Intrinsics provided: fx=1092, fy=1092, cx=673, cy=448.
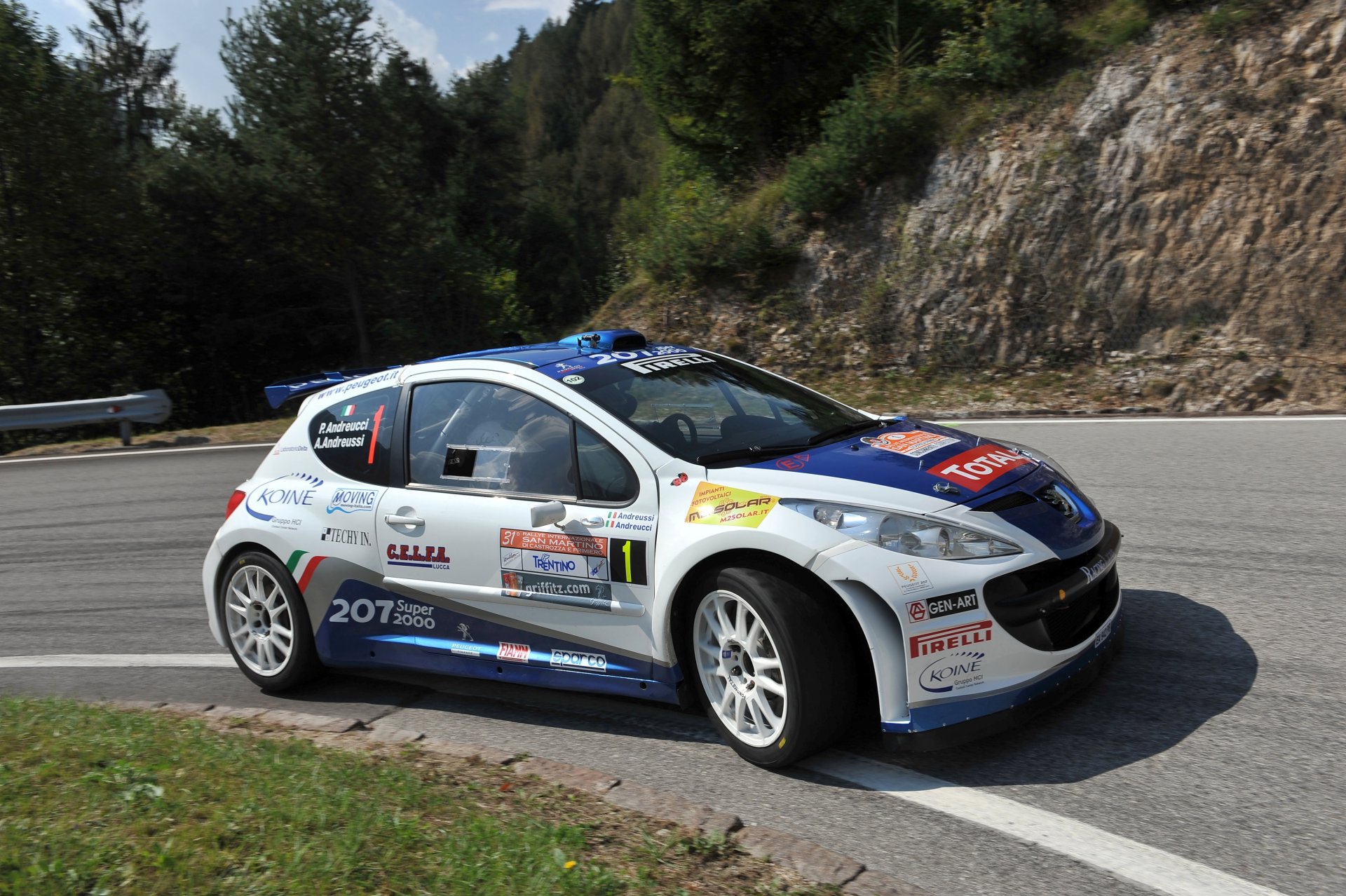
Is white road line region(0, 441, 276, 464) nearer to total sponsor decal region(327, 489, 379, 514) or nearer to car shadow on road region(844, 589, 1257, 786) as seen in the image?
total sponsor decal region(327, 489, 379, 514)

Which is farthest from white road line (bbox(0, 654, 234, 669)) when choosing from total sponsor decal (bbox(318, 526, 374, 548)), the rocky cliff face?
the rocky cliff face

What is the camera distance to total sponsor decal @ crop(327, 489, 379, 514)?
207 inches

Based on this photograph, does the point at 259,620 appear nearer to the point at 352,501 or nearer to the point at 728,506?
the point at 352,501

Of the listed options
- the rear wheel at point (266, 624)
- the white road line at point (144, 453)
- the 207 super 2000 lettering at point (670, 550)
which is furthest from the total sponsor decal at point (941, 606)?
the white road line at point (144, 453)

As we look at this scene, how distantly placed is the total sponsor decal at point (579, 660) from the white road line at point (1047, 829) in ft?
3.11

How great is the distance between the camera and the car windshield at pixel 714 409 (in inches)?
182

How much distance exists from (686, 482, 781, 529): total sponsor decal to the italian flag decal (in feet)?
6.98

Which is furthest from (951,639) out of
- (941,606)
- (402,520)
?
(402,520)

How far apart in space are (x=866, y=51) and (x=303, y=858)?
17856mm

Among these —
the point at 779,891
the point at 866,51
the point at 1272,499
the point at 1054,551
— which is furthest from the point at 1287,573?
the point at 866,51

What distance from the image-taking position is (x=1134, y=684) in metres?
4.34

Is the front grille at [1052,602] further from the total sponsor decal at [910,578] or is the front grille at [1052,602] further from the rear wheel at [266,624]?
the rear wheel at [266,624]

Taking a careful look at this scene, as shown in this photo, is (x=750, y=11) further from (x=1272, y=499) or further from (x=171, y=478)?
(x=1272, y=499)

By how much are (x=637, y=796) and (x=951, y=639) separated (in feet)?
3.99
